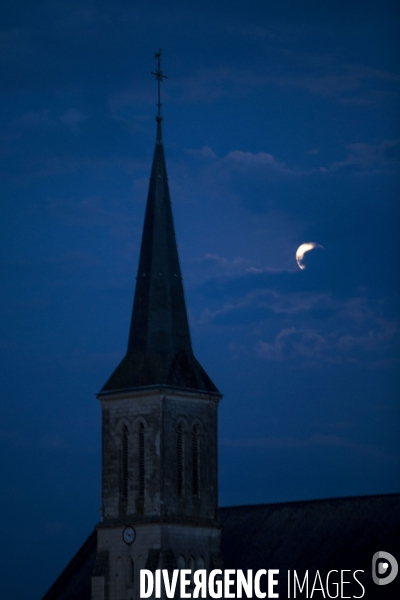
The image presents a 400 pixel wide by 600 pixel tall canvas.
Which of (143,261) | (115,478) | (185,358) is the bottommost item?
(115,478)

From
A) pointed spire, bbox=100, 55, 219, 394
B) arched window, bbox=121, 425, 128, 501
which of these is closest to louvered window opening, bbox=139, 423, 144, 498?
arched window, bbox=121, 425, 128, 501

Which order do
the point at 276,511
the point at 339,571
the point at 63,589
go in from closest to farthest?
the point at 339,571
the point at 276,511
the point at 63,589

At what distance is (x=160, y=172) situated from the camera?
92375 millimetres

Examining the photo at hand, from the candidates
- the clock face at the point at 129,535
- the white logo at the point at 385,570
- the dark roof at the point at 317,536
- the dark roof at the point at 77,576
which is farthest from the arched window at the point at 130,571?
the white logo at the point at 385,570

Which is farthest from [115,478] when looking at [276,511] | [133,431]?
[276,511]

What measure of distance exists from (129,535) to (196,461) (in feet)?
18.1

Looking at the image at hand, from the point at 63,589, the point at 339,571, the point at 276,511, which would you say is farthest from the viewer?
the point at 63,589

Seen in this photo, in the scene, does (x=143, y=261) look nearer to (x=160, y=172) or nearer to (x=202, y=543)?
(x=160, y=172)

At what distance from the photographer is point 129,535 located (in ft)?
286

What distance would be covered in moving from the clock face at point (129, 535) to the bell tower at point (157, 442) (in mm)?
53

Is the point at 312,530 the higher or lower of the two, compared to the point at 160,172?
lower

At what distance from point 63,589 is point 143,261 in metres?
21.7

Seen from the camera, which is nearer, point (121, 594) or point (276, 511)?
point (121, 594)

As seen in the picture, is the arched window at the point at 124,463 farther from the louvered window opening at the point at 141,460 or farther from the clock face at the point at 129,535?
the clock face at the point at 129,535
